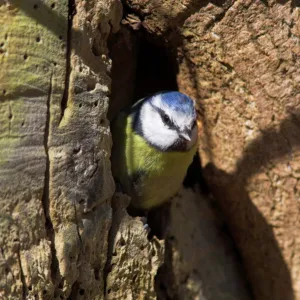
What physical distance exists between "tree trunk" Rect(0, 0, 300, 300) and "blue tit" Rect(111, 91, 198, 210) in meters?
0.14

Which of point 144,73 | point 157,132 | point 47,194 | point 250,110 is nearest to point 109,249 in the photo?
point 47,194

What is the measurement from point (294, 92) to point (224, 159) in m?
0.37

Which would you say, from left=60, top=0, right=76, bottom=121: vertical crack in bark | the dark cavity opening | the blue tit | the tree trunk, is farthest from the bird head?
left=60, top=0, right=76, bottom=121: vertical crack in bark

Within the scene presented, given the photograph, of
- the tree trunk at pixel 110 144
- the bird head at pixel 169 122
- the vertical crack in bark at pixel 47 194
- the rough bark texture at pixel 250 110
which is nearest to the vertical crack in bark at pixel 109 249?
the tree trunk at pixel 110 144

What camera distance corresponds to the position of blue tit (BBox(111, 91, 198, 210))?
1.81 meters

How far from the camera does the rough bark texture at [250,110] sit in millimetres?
1828

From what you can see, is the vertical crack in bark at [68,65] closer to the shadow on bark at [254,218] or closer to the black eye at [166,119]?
the black eye at [166,119]

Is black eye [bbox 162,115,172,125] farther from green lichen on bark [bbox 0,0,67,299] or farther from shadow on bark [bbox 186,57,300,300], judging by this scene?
green lichen on bark [bbox 0,0,67,299]

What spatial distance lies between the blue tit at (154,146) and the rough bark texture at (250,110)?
19 cm

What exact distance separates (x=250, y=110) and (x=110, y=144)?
55 cm

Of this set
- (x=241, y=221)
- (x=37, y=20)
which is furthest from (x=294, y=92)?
(x=37, y=20)

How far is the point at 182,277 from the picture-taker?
199 cm

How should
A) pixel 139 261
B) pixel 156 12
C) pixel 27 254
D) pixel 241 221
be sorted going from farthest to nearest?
pixel 241 221, pixel 156 12, pixel 139 261, pixel 27 254

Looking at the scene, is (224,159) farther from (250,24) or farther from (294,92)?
(250,24)
